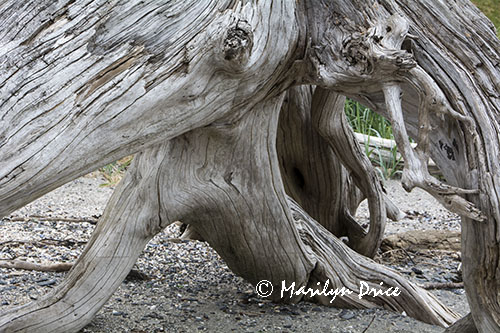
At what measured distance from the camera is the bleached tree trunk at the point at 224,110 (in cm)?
201

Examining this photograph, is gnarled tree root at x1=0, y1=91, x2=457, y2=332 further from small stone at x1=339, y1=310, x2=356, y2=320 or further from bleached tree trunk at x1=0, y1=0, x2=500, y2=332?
small stone at x1=339, y1=310, x2=356, y2=320

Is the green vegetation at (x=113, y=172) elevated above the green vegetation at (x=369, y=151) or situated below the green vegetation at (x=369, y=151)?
above

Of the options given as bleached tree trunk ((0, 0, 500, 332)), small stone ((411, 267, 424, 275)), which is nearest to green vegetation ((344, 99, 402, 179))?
small stone ((411, 267, 424, 275))

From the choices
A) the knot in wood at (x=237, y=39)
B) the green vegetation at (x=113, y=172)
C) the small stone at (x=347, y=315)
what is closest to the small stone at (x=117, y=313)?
the small stone at (x=347, y=315)

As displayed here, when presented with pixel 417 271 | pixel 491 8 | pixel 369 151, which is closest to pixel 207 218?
pixel 417 271

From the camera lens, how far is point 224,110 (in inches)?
101

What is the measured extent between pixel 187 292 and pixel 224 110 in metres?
1.39

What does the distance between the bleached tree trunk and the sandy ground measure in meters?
0.23

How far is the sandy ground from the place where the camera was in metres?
3.08

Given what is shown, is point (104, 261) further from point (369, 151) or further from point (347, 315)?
point (369, 151)

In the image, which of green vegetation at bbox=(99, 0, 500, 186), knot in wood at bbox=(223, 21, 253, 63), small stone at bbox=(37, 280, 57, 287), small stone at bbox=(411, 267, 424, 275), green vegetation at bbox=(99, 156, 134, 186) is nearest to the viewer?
knot in wood at bbox=(223, 21, 253, 63)

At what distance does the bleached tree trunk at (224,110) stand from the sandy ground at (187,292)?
23 cm

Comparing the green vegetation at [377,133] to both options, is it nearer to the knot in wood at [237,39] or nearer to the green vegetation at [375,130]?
the green vegetation at [375,130]

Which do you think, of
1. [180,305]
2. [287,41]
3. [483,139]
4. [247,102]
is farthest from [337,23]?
[180,305]
